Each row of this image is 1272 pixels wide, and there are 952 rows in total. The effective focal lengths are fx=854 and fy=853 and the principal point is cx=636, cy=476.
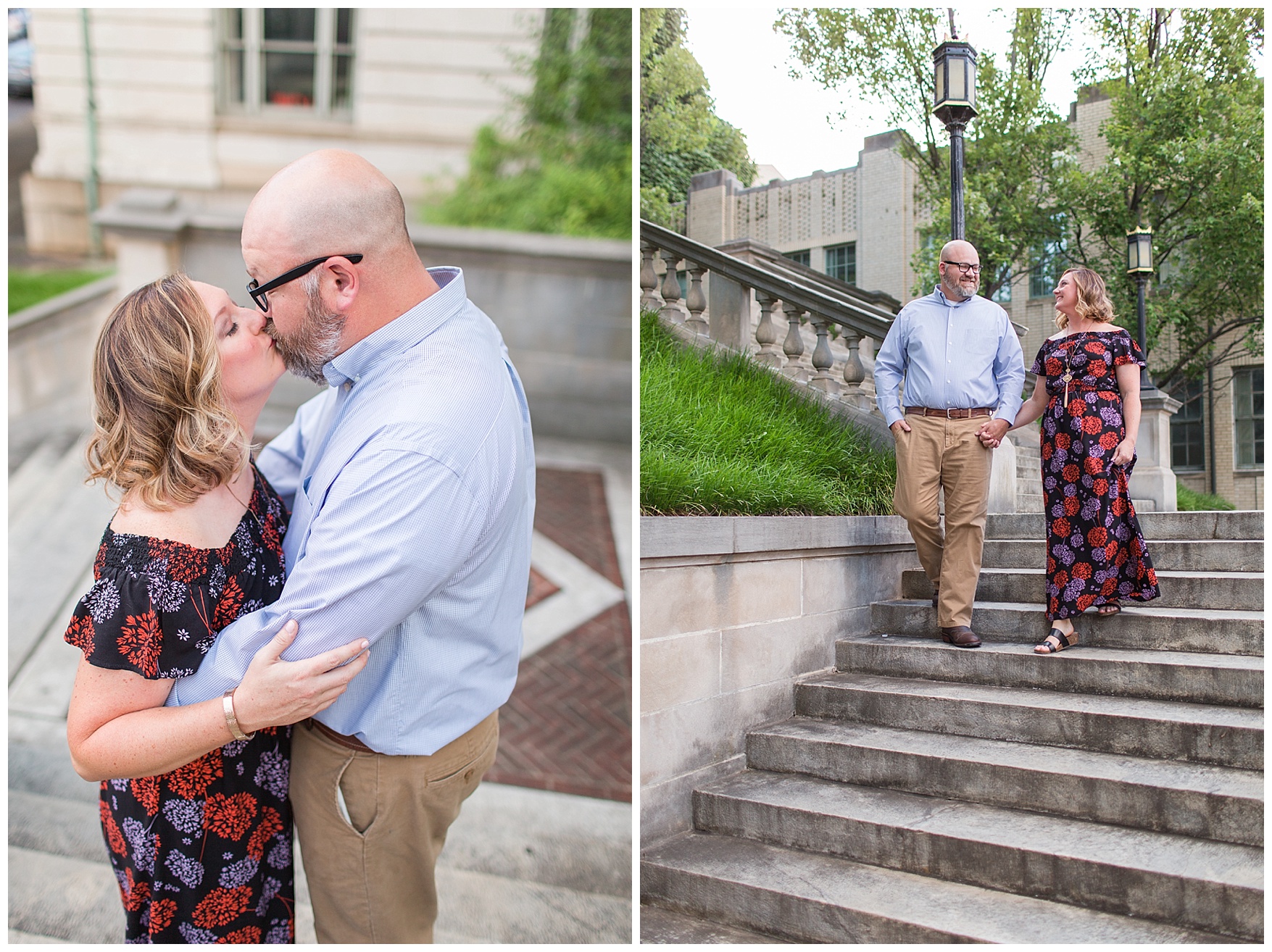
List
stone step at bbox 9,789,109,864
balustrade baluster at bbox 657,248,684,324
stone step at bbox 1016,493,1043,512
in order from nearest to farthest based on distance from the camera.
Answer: stone step at bbox 9,789,109,864 → balustrade baluster at bbox 657,248,684,324 → stone step at bbox 1016,493,1043,512

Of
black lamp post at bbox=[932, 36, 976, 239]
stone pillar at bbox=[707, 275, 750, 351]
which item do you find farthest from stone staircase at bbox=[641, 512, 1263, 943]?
black lamp post at bbox=[932, 36, 976, 239]

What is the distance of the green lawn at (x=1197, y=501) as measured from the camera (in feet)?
12.8

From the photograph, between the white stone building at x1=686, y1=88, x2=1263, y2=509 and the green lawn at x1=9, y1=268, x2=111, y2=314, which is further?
the green lawn at x1=9, y1=268, x2=111, y2=314

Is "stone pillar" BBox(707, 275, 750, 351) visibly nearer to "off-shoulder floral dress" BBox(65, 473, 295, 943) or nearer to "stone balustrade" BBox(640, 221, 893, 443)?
"stone balustrade" BBox(640, 221, 893, 443)

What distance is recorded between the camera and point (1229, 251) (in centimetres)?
313

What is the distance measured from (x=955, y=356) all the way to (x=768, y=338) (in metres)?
0.95

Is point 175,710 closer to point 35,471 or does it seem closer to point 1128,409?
point 1128,409

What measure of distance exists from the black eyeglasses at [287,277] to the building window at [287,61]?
30.8ft

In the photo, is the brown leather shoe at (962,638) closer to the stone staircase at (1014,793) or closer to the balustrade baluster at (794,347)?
the stone staircase at (1014,793)

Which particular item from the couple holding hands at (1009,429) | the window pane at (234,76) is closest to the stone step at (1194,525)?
the couple holding hands at (1009,429)

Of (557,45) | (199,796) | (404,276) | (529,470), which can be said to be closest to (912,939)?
(529,470)

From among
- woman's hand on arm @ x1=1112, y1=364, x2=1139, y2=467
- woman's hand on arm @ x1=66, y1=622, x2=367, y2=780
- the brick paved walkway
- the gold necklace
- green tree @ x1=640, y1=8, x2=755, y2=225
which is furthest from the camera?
the brick paved walkway

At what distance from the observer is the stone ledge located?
3.03 meters

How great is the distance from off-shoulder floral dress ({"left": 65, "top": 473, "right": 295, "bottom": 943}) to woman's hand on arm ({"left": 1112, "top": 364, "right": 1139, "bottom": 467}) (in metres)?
3.18
